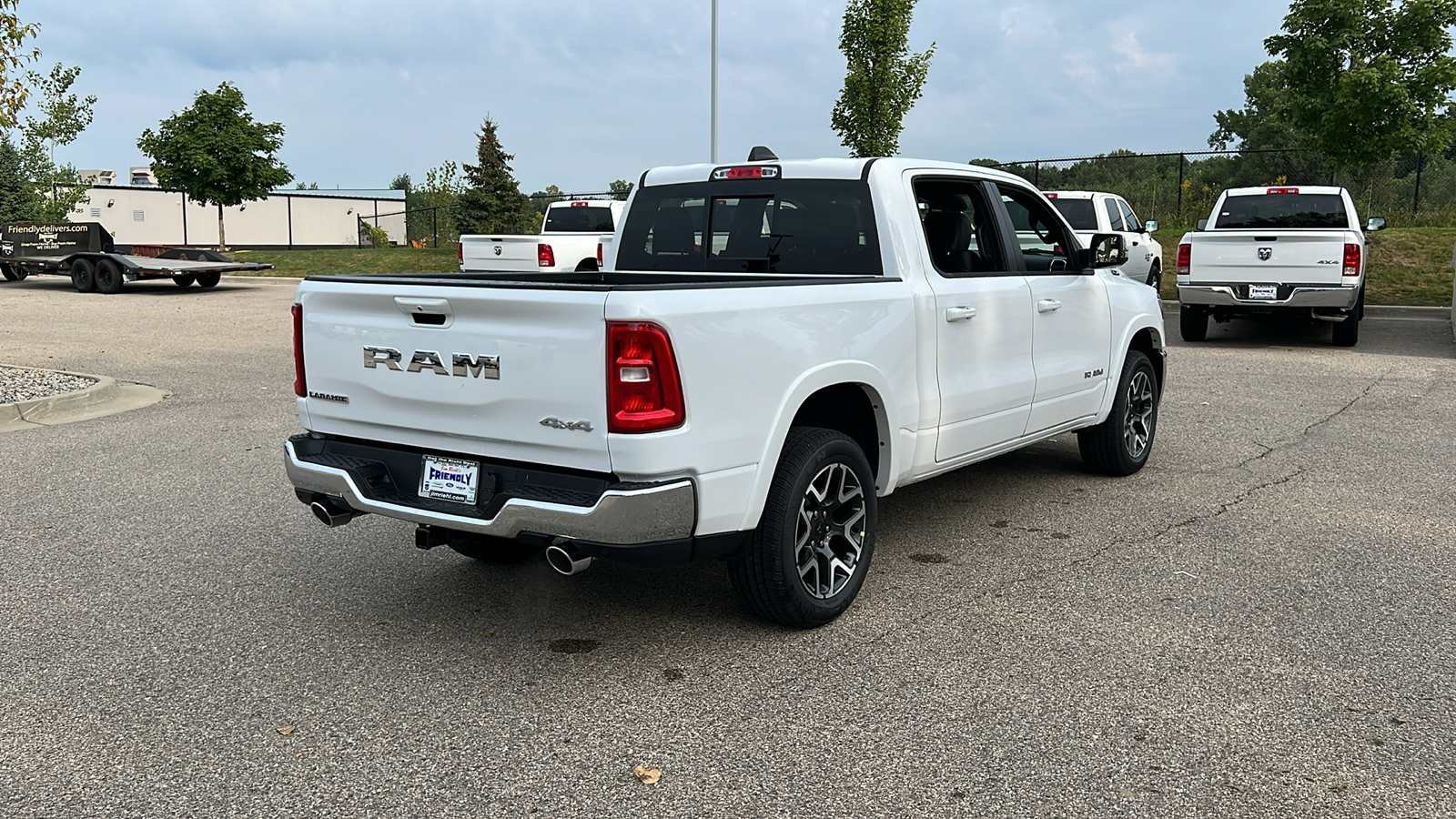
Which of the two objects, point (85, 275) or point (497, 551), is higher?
point (85, 275)

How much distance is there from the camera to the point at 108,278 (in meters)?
24.7

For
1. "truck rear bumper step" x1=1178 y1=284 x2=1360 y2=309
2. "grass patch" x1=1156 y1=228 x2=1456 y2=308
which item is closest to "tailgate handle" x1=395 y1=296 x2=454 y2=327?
"truck rear bumper step" x1=1178 y1=284 x2=1360 y2=309

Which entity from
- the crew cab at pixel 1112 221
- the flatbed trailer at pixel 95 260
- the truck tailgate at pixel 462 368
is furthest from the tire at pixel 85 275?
the truck tailgate at pixel 462 368

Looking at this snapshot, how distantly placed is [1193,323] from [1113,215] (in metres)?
3.37

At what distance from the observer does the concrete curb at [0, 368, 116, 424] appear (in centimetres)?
927

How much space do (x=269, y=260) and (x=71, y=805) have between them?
34.4 metres

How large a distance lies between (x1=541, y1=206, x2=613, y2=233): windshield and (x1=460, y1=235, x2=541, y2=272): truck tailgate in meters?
1.76

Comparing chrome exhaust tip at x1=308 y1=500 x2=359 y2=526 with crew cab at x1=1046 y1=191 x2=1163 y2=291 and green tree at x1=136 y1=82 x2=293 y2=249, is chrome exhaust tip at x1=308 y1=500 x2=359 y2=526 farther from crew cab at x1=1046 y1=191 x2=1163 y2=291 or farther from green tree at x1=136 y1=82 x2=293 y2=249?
green tree at x1=136 y1=82 x2=293 y2=249

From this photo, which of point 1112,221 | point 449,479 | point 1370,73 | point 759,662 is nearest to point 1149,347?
point 759,662

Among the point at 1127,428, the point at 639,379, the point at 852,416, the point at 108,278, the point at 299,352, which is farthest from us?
the point at 108,278

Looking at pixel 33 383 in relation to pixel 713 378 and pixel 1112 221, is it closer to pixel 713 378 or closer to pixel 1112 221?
pixel 713 378

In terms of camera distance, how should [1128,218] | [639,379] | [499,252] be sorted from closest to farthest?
[639,379], [499,252], [1128,218]

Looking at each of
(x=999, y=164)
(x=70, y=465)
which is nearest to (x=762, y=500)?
(x=70, y=465)

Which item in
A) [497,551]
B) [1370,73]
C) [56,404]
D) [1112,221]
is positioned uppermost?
[1370,73]
